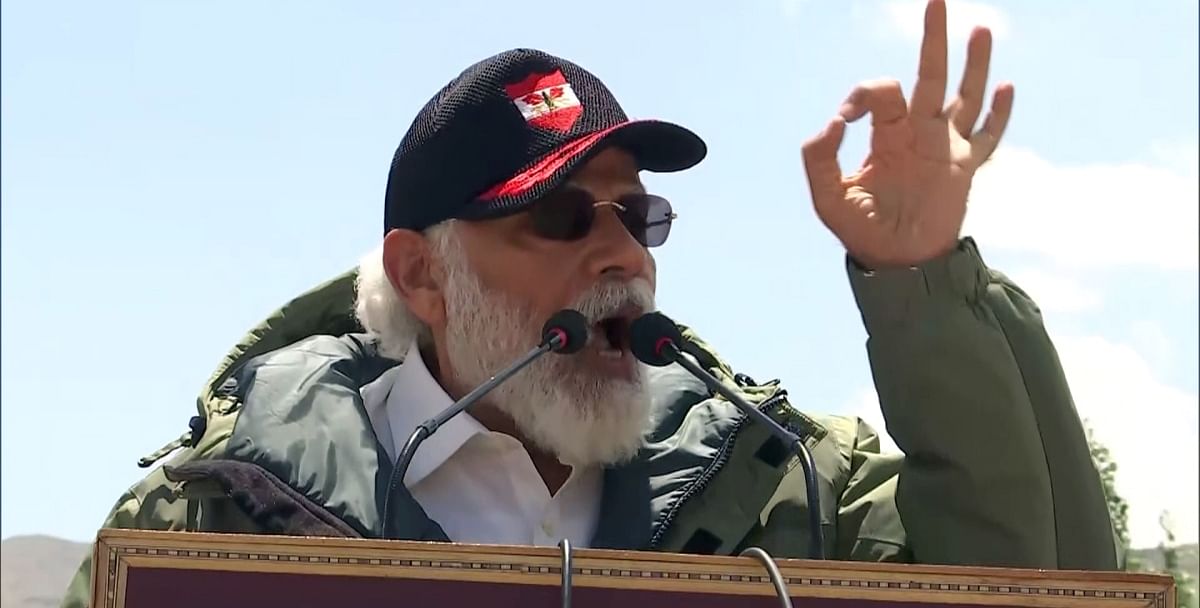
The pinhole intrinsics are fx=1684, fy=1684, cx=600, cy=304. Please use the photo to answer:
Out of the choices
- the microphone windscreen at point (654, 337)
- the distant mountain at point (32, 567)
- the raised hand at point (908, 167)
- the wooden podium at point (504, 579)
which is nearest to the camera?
the wooden podium at point (504, 579)

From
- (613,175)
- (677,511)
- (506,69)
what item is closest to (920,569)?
(677,511)

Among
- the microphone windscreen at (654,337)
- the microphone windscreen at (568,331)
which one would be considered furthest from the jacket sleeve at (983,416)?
the microphone windscreen at (568,331)

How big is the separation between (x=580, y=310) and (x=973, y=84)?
74 cm

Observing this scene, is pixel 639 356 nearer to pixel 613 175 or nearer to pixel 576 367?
pixel 576 367

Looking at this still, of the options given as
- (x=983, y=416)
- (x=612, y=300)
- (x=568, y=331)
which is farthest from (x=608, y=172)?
(x=983, y=416)

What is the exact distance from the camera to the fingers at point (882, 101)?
2.40 m

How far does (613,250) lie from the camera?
2861 mm

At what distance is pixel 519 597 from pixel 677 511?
1016mm

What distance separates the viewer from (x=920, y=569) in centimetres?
178

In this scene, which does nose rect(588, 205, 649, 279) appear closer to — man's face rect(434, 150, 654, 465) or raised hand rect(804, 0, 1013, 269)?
man's face rect(434, 150, 654, 465)

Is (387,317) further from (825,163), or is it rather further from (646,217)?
(825,163)

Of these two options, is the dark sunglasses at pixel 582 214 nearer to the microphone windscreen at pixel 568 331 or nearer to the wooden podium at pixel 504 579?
the microphone windscreen at pixel 568 331

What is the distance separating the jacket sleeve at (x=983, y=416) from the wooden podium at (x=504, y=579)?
66 centimetres

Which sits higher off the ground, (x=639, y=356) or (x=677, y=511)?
(x=639, y=356)
